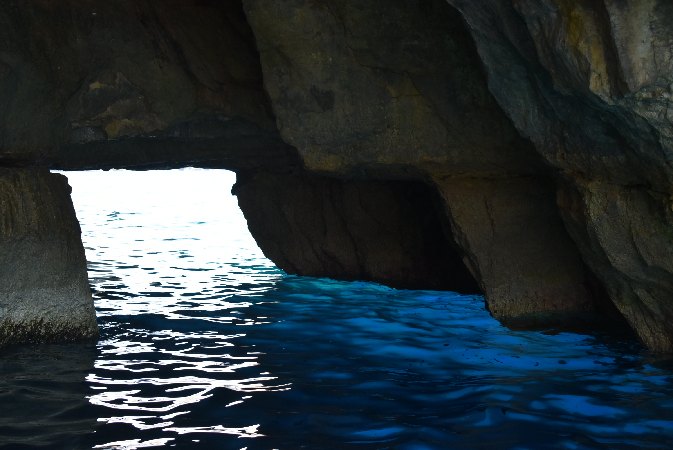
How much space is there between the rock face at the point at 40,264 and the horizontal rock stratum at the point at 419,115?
0.05 ft

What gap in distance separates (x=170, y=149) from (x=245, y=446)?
19.1 feet

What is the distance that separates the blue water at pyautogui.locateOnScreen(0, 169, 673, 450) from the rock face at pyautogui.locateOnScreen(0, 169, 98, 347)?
0.25m

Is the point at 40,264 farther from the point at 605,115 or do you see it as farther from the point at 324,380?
the point at 605,115

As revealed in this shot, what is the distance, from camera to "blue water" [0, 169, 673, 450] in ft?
17.1

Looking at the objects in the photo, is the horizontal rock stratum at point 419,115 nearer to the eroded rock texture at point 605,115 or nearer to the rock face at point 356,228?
the eroded rock texture at point 605,115

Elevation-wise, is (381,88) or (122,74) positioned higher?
(122,74)

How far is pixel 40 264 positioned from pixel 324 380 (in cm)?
287

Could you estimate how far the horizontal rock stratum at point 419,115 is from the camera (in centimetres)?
590

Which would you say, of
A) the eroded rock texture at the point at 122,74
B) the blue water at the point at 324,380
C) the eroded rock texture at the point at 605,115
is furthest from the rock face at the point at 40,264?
the eroded rock texture at the point at 605,115

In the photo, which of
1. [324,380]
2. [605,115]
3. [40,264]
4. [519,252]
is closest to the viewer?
[605,115]

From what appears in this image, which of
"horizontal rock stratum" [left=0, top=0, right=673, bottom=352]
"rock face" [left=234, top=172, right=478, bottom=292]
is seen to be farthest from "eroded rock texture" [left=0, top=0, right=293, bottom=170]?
"rock face" [left=234, top=172, right=478, bottom=292]

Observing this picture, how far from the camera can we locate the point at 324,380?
644cm

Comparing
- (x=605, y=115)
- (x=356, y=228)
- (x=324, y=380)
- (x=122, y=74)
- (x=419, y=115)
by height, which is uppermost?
(x=122, y=74)

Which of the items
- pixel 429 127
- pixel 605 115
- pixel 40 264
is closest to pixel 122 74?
pixel 40 264
